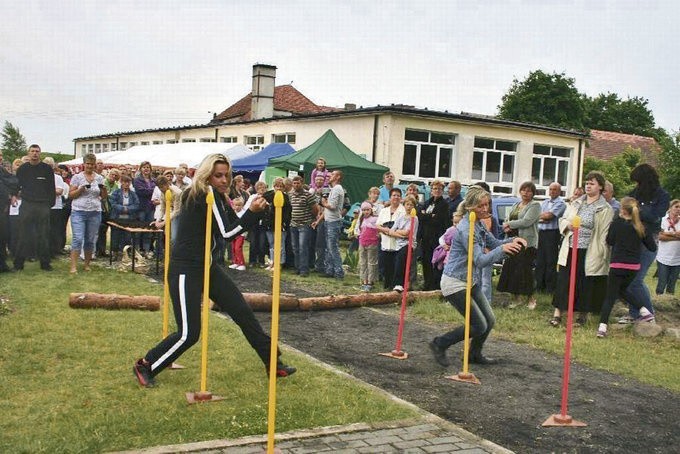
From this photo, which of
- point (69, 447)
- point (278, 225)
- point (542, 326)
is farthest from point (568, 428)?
point (542, 326)

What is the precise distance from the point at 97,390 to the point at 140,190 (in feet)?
34.1

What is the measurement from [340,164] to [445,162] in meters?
9.88

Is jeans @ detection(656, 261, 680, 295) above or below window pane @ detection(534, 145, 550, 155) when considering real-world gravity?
below

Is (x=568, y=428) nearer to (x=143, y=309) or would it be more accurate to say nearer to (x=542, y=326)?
(x=542, y=326)

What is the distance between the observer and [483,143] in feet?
103

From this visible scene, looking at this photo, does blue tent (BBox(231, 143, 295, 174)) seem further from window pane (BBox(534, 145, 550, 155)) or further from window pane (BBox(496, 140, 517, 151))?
window pane (BBox(534, 145, 550, 155))

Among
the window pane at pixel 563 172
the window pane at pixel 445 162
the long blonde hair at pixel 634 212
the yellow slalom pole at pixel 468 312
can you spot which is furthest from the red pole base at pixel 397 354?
the window pane at pixel 563 172

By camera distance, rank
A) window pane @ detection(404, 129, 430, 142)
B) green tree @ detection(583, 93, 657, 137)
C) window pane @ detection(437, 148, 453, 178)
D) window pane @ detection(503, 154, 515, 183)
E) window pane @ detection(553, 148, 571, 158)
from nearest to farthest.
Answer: window pane @ detection(404, 129, 430, 142), window pane @ detection(437, 148, 453, 178), window pane @ detection(503, 154, 515, 183), window pane @ detection(553, 148, 571, 158), green tree @ detection(583, 93, 657, 137)

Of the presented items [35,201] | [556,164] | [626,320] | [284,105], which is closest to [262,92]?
[284,105]

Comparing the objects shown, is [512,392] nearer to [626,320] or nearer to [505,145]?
→ [626,320]

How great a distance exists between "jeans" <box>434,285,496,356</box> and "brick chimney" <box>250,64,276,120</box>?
1291 inches

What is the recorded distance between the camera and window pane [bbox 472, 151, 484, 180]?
3103 centimetres

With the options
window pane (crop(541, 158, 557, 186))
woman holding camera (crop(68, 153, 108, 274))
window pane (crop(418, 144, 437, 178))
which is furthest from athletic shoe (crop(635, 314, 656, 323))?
window pane (crop(541, 158, 557, 186))

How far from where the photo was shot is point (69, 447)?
16.1ft
